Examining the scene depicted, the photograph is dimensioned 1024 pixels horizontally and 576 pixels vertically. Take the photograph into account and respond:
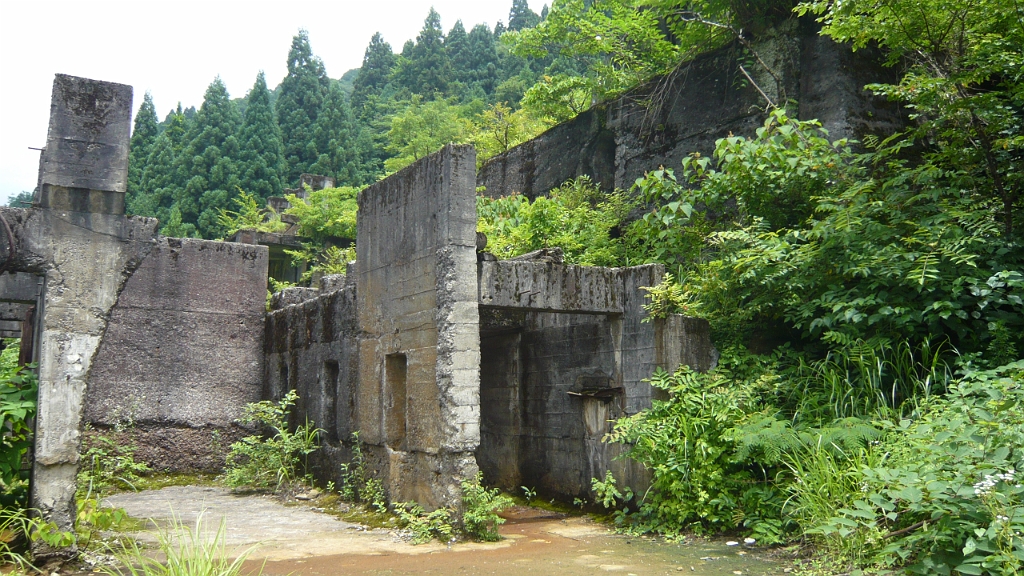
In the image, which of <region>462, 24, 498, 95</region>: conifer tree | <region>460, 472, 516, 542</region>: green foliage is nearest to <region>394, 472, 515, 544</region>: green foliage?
<region>460, 472, 516, 542</region>: green foliage

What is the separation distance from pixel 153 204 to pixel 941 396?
25.4 metres

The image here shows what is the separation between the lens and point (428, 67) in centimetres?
3466

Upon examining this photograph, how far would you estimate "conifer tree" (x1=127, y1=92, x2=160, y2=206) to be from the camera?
A: 27891mm

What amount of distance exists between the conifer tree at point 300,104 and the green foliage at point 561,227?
18.2 m

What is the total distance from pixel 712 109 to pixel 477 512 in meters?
6.31

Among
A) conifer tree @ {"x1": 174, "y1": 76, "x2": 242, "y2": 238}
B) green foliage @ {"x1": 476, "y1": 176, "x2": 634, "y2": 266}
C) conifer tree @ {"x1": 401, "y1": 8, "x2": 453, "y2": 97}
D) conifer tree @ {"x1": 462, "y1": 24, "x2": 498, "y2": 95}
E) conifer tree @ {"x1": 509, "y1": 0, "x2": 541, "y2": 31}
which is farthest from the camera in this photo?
conifer tree @ {"x1": 509, "y1": 0, "x2": 541, "y2": 31}

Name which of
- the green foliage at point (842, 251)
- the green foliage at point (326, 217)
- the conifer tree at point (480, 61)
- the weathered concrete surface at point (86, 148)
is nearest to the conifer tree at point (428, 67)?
the conifer tree at point (480, 61)

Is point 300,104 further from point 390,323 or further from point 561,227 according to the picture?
point 390,323

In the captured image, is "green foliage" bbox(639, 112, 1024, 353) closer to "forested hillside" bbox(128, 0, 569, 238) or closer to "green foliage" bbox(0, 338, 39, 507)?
"green foliage" bbox(0, 338, 39, 507)

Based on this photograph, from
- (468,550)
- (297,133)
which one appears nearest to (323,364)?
(468,550)

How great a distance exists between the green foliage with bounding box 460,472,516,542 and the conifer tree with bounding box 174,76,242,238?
2019cm

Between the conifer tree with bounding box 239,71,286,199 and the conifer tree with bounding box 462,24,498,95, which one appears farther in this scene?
the conifer tree with bounding box 462,24,498,95

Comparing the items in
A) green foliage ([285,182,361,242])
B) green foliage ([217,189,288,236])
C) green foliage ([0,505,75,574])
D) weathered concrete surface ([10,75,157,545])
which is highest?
green foliage ([217,189,288,236])

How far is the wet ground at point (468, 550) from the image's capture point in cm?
580
